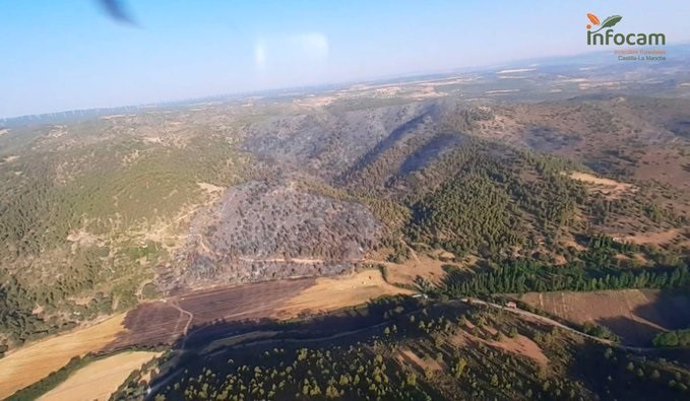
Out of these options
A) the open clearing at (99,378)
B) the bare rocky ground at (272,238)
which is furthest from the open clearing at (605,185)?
the open clearing at (99,378)

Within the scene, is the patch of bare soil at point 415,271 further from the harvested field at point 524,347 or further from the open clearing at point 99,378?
the open clearing at point 99,378

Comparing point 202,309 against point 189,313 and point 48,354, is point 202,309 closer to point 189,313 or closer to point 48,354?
point 189,313

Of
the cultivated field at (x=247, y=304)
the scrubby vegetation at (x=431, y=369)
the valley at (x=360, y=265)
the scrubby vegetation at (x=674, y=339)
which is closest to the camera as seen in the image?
the scrubby vegetation at (x=431, y=369)

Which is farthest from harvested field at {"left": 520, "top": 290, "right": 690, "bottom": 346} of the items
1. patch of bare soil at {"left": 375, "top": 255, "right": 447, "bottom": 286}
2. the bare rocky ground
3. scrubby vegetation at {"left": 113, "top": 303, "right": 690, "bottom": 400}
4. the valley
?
the bare rocky ground

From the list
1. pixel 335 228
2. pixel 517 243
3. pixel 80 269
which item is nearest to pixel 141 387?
pixel 80 269

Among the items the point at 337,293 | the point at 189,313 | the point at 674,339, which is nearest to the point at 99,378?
the point at 189,313

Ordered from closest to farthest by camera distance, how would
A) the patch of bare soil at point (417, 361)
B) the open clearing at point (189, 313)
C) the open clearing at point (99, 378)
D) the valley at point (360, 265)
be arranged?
the patch of bare soil at point (417, 361)
the valley at point (360, 265)
the open clearing at point (99, 378)
the open clearing at point (189, 313)
